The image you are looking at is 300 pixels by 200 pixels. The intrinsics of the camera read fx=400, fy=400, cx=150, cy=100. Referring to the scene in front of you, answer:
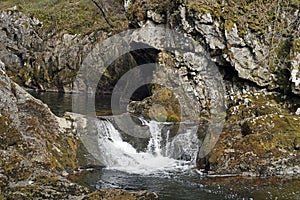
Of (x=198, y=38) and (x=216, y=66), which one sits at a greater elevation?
(x=198, y=38)

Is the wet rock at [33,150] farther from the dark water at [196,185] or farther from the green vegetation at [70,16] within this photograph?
the green vegetation at [70,16]

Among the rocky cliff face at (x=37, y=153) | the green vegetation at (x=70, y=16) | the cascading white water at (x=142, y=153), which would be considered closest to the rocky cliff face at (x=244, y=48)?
the cascading white water at (x=142, y=153)

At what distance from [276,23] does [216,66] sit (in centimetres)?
403

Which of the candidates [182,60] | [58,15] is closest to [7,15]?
[58,15]

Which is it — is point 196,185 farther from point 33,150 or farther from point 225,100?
point 225,100

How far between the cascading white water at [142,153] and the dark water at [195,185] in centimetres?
101

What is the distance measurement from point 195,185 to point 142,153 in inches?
188

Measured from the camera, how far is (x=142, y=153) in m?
18.2

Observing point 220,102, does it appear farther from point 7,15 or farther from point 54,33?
point 7,15

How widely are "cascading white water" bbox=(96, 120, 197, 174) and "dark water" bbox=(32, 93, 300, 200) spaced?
1.01 metres

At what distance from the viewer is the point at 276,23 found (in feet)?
71.7

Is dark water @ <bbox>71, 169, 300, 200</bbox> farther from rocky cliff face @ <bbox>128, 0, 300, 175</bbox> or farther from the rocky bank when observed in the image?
rocky cliff face @ <bbox>128, 0, 300, 175</bbox>

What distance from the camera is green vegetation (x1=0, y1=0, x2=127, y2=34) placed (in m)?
42.5

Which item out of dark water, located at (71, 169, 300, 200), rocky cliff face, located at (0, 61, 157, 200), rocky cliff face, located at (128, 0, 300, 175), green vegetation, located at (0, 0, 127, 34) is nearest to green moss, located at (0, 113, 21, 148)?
rocky cliff face, located at (0, 61, 157, 200)
